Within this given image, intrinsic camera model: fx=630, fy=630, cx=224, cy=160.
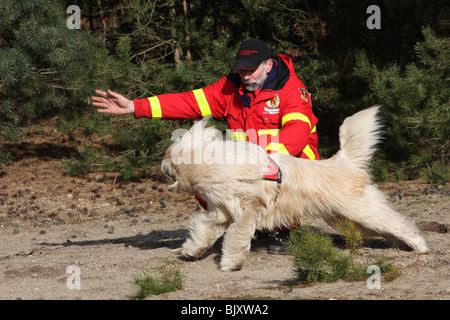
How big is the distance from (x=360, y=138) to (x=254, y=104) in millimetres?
1012

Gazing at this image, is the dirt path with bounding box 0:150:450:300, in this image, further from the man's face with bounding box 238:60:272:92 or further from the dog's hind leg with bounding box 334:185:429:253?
the man's face with bounding box 238:60:272:92

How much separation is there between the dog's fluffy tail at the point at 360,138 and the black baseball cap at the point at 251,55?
3.17 ft

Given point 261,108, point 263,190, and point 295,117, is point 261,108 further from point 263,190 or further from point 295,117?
point 263,190

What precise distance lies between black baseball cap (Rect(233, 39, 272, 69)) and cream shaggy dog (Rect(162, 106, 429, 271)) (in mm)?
722

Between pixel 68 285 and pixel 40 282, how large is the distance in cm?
29

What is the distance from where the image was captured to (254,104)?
19.1 ft

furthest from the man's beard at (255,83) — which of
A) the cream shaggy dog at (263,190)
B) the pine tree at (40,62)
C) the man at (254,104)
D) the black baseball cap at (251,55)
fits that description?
the pine tree at (40,62)

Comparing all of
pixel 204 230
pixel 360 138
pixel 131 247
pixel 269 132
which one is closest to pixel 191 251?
pixel 204 230

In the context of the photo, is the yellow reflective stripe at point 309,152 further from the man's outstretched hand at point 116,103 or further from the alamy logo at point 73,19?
the alamy logo at point 73,19

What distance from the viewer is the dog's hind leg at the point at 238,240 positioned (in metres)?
5.21

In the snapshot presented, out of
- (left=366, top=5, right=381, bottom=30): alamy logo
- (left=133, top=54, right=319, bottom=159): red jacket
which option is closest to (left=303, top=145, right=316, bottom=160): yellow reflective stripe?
(left=133, top=54, right=319, bottom=159): red jacket

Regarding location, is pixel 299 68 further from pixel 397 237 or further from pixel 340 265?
pixel 340 265

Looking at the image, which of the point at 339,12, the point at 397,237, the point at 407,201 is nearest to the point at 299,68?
the point at 339,12

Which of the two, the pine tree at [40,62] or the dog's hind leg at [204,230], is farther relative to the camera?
the pine tree at [40,62]
